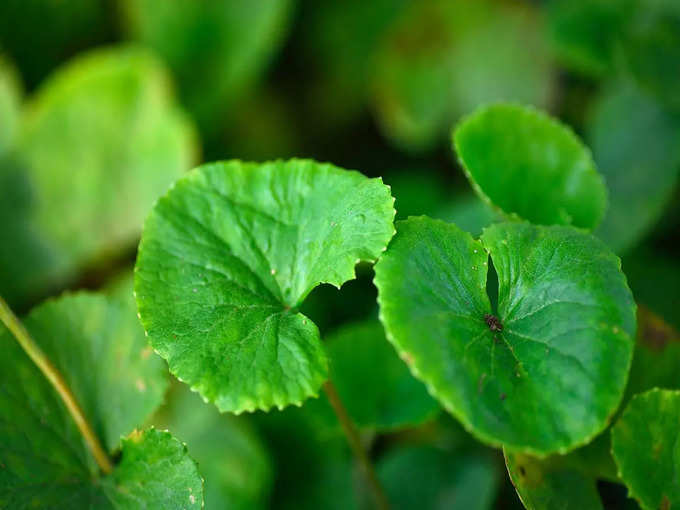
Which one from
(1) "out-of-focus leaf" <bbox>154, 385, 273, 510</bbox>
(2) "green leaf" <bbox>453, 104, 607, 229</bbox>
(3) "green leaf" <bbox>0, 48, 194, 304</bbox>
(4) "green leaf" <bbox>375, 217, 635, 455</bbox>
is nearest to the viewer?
(4) "green leaf" <bbox>375, 217, 635, 455</bbox>

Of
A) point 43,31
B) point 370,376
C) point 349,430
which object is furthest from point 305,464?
point 43,31

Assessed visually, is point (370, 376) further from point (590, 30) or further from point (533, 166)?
point (590, 30)

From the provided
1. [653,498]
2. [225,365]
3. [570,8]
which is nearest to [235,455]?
[225,365]

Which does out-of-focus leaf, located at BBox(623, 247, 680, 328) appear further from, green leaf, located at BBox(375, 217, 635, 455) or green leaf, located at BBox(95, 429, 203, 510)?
green leaf, located at BBox(95, 429, 203, 510)

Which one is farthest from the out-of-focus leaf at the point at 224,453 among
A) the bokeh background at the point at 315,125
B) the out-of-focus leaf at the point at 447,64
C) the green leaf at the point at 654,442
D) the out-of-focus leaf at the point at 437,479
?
the out-of-focus leaf at the point at 447,64

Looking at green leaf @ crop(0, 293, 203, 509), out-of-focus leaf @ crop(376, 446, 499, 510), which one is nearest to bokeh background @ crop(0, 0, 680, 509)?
out-of-focus leaf @ crop(376, 446, 499, 510)

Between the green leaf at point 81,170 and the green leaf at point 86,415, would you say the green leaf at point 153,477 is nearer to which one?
the green leaf at point 86,415
